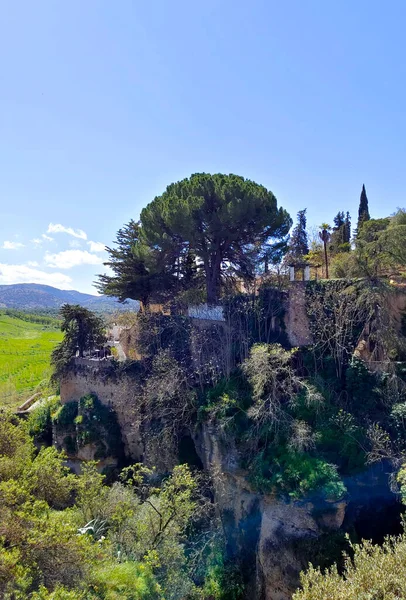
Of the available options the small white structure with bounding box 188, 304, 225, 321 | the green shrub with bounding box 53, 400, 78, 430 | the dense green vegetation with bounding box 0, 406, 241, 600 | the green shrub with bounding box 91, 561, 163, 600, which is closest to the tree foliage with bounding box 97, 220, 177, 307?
the small white structure with bounding box 188, 304, 225, 321

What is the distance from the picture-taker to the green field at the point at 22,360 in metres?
34.0

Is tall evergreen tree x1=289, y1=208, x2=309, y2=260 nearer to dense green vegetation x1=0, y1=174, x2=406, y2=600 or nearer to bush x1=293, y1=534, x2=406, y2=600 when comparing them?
dense green vegetation x1=0, y1=174, x2=406, y2=600

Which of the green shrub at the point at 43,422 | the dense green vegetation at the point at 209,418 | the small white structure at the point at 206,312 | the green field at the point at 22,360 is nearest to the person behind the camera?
the dense green vegetation at the point at 209,418

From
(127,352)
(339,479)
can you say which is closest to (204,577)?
(339,479)

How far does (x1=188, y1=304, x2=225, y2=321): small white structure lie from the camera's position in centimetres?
1944

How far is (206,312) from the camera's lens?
1994 centimetres

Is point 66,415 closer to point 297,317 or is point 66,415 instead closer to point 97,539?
point 97,539

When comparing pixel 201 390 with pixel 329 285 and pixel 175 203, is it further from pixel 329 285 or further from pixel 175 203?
pixel 175 203

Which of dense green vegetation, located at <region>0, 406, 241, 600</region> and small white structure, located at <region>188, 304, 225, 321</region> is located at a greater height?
small white structure, located at <region>188, 304, 225, 321</region>

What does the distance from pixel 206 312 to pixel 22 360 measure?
43261mm

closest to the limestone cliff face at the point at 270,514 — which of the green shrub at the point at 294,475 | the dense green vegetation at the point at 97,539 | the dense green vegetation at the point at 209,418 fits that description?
the dense green vegetation at the point at 209,418

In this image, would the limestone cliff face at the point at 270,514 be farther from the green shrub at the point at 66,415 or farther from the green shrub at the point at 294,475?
the green shrub at the point at 66,415

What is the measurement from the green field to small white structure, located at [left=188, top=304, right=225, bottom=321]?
20.5 metres

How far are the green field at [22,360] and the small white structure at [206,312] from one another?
67.3ft
